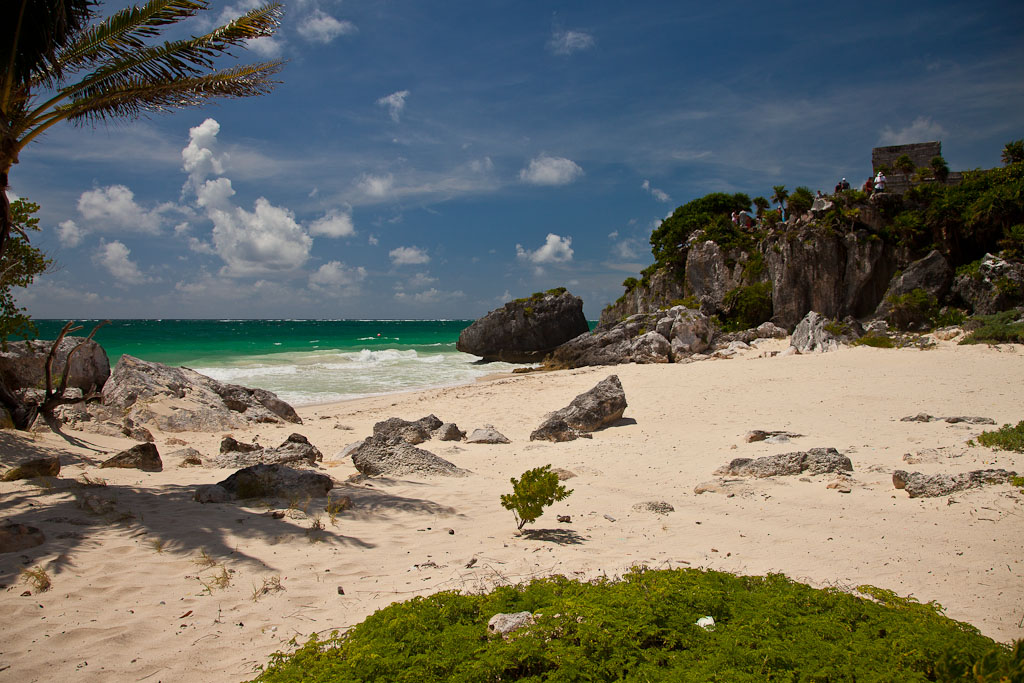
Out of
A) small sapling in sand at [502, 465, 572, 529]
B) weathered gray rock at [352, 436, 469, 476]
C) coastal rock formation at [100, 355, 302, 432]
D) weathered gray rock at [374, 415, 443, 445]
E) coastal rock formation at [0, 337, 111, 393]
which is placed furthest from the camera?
coastal rock formation at [0, 337, 111, 393]

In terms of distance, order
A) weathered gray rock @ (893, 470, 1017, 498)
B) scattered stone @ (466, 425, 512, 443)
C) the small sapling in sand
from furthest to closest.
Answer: scattered stone @ (466, 425, 512, 443), weathered gray rock @ (893, 470, 1017, 498), the small sapling in sand

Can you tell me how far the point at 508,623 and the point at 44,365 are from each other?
14.0 meters

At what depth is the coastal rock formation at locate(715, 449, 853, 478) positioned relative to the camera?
7120mm

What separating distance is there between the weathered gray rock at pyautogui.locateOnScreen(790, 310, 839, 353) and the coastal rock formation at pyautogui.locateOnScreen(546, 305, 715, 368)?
4391 mm

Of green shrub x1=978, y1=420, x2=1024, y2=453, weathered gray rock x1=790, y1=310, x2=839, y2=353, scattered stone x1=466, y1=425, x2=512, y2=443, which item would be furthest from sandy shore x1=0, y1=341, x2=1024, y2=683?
weathered gray rock x1=790, y1=310, x2=839, y2=353

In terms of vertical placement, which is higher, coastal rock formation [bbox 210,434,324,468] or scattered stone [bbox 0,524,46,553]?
scattered stone [bbox 0,524,46,553]

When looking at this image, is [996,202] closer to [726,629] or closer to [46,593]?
[726,629]

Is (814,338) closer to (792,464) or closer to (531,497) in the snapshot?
(792,464)

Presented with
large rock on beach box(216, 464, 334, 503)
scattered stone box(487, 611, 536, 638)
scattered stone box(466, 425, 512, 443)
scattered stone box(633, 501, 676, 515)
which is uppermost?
scattered stone box(487, 611, 536, 638)

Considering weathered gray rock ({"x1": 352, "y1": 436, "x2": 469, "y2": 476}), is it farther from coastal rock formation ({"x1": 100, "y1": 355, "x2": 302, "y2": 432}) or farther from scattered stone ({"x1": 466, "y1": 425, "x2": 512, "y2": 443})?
coastal rock formation ({"x1": 100, "y1": 355, "x2": 302, "y2": 432})

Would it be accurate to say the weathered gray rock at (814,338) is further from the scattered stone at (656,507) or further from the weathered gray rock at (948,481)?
the scattered stone at (656,507)

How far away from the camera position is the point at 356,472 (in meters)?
8.31

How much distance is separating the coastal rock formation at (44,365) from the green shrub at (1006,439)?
16.8 m

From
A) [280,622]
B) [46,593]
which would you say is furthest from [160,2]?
[280,622]
